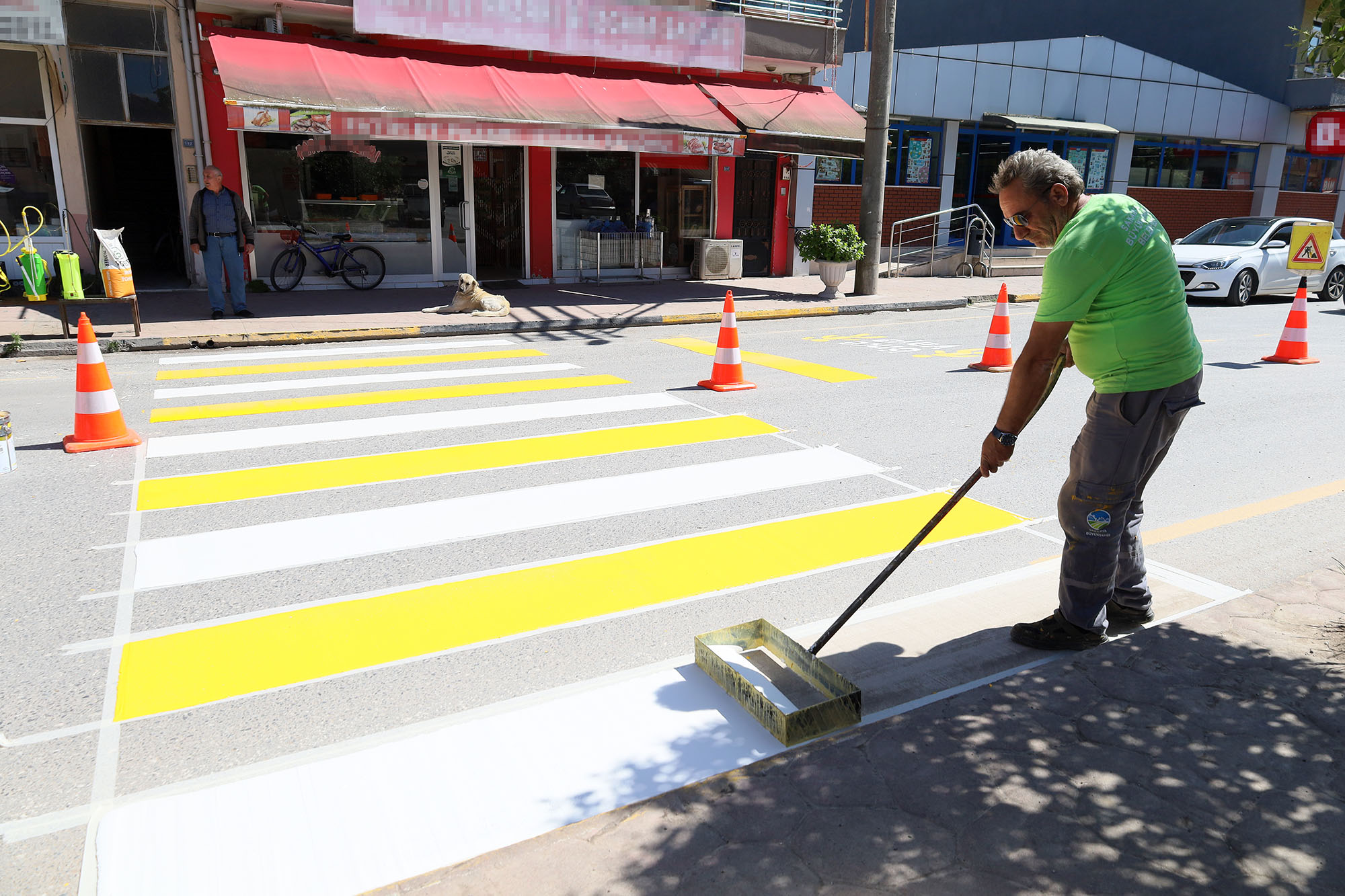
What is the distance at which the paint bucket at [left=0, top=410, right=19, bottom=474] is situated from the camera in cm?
648

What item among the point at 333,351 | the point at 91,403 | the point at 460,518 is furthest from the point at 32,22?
the point at 460,518

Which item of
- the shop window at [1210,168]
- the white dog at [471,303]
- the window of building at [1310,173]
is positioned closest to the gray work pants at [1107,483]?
the white dog at [471,303]

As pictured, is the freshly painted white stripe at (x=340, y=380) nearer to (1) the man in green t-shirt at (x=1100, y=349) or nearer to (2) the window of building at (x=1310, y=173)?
(1) the man in green t-shirt at (x=1100, y=349)

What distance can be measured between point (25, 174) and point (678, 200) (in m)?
11.4

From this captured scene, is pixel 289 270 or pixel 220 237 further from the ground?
pixel 220 237

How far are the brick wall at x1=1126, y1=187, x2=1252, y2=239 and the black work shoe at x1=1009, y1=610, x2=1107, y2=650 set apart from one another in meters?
28.6

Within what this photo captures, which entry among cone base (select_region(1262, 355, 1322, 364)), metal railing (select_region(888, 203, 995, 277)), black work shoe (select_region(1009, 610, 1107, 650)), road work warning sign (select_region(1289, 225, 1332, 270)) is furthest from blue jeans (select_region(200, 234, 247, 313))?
road work warning sign (select_region(1289, 225, 1332, 270))

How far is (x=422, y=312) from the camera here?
1462cm

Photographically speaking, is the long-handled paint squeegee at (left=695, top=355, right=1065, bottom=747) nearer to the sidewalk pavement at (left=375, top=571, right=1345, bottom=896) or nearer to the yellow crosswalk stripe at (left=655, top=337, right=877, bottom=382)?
the sidewalk pavement at (left=375, top=571, right=1345, bottom=896)

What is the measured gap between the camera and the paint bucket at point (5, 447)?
648 cm

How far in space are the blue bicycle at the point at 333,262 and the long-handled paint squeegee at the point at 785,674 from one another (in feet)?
47.0

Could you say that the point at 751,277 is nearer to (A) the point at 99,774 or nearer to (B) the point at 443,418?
(B) the point at 443,418

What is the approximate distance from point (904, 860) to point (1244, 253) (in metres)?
19.6

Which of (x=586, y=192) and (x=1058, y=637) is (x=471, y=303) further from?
(x=1058, y=637)
